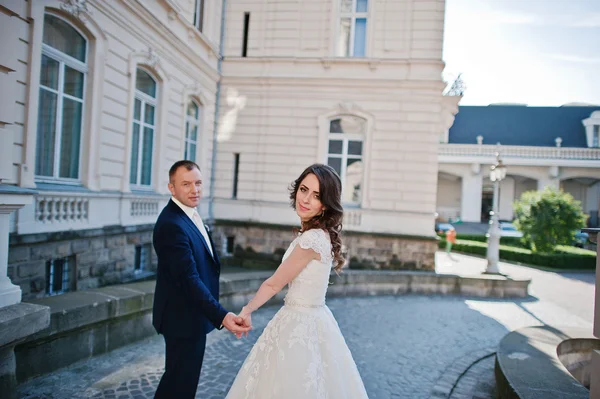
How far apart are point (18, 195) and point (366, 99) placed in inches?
383

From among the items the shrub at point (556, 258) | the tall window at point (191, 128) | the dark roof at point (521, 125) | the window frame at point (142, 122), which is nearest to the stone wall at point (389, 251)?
the tall window at point (191, 128)

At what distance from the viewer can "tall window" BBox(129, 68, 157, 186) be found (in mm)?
8250

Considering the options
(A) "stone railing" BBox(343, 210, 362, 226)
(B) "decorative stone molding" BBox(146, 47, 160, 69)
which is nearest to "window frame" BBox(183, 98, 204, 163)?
(B) "decorative stone molding" BBox(146, 47, 160, 69)

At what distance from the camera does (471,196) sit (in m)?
31.6

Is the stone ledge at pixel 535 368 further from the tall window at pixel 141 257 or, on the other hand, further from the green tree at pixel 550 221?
the green tree at pixel 550 221

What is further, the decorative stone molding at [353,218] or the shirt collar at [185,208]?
the decorative stone molding at [353,218]

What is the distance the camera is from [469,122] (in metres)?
34.9

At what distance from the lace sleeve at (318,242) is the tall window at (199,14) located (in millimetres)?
9858

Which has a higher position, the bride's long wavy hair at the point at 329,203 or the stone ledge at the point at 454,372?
the bride's long wavy hair at the point at 329,203

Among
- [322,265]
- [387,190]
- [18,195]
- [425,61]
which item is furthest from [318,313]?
[425,61]

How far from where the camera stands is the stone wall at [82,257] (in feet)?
17.7

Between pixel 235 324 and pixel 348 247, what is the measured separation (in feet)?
29.5

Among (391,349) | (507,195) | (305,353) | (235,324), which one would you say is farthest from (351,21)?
(507,195)

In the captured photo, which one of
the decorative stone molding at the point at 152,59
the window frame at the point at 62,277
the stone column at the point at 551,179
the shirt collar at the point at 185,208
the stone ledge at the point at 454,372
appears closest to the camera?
the shirt collar at the point at 185,208
